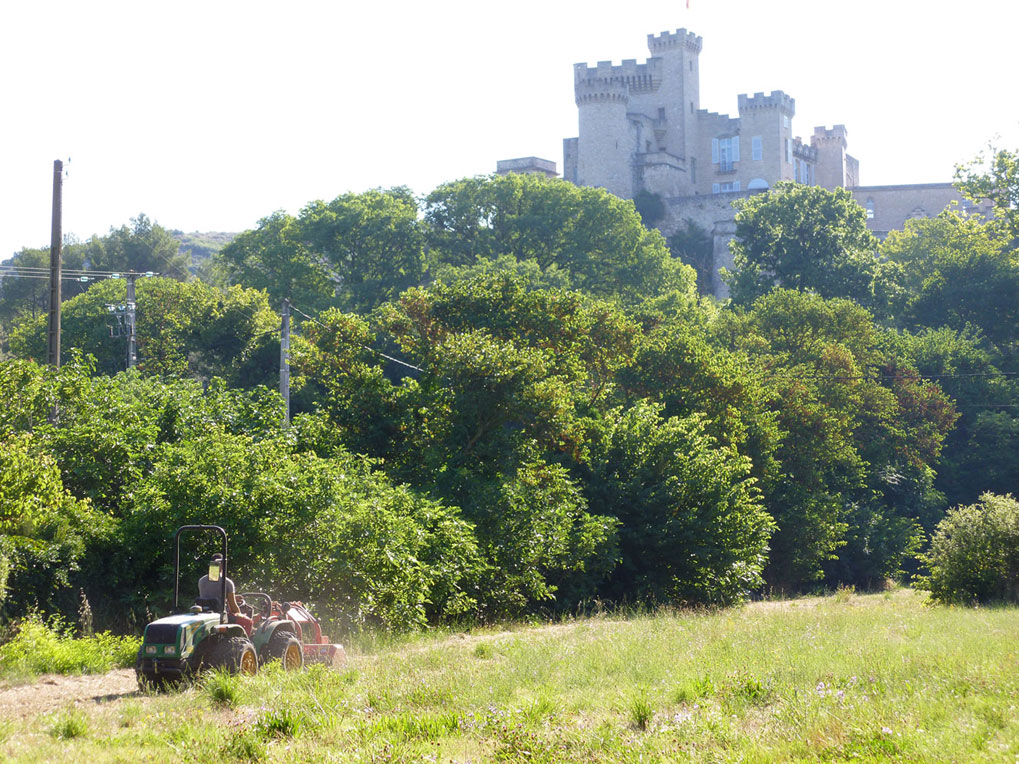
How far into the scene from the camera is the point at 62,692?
47.2 feet

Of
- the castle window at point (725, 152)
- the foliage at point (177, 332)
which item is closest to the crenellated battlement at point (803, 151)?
the castle window at point (725, 152)

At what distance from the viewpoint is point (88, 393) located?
24.0 metres

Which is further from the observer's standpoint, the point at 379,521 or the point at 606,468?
the point at 606,468

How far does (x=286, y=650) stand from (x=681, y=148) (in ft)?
325

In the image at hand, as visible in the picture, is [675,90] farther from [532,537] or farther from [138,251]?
[532,537]

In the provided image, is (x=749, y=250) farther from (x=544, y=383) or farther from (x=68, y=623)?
(x=68, y=623)

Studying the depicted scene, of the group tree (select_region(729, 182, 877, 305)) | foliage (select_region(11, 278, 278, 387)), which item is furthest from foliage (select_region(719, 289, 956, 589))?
foliage (select_region(11, 278, 278, 387))

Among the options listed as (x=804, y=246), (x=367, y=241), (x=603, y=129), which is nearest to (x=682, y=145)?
(x=603, y=129)

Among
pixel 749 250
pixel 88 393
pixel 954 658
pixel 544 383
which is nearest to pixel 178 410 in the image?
pixel 88 393

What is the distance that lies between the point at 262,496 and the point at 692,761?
508 inches

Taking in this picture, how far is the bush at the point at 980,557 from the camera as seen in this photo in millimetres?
26500

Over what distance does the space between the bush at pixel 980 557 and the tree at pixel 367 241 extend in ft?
135

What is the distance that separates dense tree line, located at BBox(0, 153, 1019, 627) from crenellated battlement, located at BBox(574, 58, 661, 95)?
3514 centimetres

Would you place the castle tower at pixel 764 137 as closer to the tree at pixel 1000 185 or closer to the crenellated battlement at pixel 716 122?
the crenellated battlement at pixel 716 122
